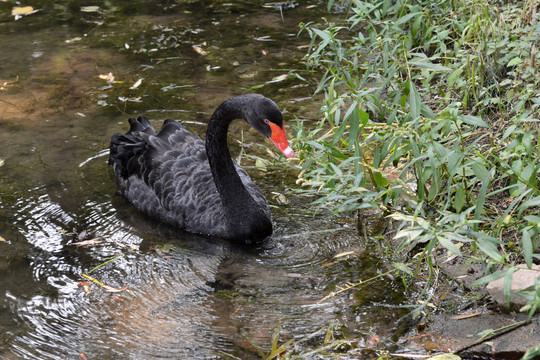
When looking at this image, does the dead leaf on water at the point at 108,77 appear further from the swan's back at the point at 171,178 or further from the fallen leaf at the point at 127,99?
the swan's back at the point at 171,178

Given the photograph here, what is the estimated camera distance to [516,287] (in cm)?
322

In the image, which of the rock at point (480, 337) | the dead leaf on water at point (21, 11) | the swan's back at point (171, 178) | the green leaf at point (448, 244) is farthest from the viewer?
the dead leaf on water at point (21, 11)

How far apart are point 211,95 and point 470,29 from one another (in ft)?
8.88

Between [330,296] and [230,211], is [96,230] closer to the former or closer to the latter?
[230,211]

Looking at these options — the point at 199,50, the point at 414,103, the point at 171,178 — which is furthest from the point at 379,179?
the point at 199,50

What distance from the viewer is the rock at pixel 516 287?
322 centimetres

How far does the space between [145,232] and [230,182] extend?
0.77m

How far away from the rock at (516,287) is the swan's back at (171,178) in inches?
70.1

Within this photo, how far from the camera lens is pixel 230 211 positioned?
461 centimetres

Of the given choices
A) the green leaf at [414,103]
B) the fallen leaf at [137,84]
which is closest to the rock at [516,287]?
the green leaf at [414,103]

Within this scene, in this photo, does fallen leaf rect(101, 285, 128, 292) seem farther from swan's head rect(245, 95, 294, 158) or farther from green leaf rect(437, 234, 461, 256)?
green leaf rect(437, 234, 461, 256)

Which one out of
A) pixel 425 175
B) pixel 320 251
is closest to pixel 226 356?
pixel 320 251

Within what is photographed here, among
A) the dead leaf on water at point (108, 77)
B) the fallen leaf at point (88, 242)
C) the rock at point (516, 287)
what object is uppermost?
the rock at point (516, 287)

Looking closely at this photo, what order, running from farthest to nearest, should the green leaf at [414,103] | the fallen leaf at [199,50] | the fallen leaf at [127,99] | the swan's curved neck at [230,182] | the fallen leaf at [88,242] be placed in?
1. the fallen leaf at [199,50]
2. the fallen leaf at [127,99]
3. the fallen leaf at [88,242]
4. the swan's curved neck at [230,182]
5. the green leaf at [414,103]
